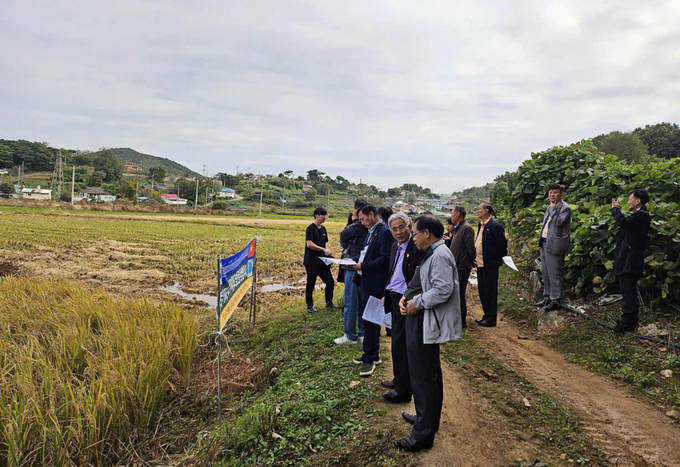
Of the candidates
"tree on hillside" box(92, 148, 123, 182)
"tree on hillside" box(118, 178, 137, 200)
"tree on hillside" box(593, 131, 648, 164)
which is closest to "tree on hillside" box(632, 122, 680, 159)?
"tree on hillside" box(593, 131, 648, 164)

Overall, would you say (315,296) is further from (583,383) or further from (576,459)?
(576,459)

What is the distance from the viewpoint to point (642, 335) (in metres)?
4.67

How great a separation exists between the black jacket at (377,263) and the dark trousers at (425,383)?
1281 mm

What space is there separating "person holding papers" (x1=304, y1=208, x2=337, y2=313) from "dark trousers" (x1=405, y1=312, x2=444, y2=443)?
401cm

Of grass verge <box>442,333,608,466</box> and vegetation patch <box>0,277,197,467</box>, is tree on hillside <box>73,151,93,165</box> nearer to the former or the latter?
vegetation patch <box>0,277,197,467</box>

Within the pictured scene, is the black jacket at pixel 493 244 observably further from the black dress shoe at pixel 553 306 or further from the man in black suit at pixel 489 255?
the black dress shoe at pixel 553 306

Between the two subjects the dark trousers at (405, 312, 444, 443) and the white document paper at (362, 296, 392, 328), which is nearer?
the dark trousers at (405, 312, 444, 443)

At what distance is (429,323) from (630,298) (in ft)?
11.8

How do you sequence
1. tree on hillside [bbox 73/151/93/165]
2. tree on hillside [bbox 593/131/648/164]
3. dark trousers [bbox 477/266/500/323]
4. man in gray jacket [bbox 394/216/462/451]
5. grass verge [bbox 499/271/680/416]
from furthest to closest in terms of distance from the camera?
tree on hillside [bbox 73/151/93/165], tree on hillside [bbox 593/131/648/164], dark trousers [bbox 477/266/500/323], grass verge [bbox 499/271/680/416], man in gray jacket [bbox 394/216/462/451]

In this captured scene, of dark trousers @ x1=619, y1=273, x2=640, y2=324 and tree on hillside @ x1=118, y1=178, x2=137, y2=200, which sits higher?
tree on hillside @ x1=118, y1=178, x2=137, y2=200

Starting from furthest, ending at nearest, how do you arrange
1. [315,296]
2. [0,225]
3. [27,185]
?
[27,185]
[0,225]
[315,296]

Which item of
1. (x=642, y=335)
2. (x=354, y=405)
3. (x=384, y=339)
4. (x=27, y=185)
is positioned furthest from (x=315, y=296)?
(x=27, y=185)

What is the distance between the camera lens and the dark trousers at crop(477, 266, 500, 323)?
6098 millimetres

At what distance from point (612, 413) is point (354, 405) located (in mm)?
2421
